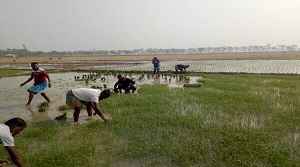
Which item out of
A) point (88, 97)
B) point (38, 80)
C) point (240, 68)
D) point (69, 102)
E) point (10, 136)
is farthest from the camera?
point (240, 68)

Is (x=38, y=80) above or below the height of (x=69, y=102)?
above

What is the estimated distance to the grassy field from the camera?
4.72m

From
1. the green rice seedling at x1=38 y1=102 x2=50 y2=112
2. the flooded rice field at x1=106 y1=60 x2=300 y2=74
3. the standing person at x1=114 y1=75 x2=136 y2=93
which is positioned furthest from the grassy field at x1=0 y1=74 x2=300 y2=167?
the flooded rice field at x1=106 y1=60 x2=300 y2=74

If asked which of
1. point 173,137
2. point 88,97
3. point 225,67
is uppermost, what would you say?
point 88,97

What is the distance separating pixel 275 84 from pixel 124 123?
10702 mm

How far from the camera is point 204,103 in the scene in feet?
30.3

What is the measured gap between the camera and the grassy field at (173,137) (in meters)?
4.72

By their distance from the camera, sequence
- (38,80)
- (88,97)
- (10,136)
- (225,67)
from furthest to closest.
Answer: (225,67), (38,80), (88,97), (10,136)

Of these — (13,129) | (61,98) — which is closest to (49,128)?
(13,129)

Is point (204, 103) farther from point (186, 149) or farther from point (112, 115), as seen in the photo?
point (186, 149)

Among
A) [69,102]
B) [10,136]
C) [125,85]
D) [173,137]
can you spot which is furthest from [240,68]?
[10,136]

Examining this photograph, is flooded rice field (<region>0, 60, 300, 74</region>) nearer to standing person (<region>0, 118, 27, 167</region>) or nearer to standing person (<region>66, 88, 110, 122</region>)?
standing person (<region>66, 88, 110, 122</region>)

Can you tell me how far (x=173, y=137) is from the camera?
5891mm

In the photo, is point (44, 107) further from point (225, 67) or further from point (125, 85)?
point (225, 67)
